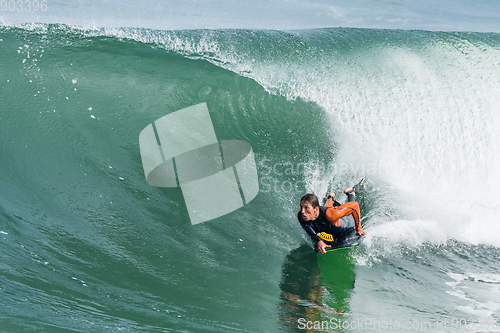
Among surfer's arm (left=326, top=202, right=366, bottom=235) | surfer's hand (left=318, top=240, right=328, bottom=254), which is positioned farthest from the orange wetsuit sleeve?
surfer's hand (left=318, top=240, right=328, bottom=254)

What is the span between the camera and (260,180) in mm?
5867

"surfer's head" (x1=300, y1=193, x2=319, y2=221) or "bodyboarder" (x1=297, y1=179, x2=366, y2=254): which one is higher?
"surfer's head" (x1=300, y1=193, x2=319, y2=221)

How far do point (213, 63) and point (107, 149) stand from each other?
8.61 ft

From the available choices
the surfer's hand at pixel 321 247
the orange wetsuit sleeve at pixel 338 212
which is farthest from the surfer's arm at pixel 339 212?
the surfer's hand at pixel 321 247

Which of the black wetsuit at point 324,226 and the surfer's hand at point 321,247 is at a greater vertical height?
the black wetsuit at point 324,226

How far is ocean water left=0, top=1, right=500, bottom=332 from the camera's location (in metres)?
3.40

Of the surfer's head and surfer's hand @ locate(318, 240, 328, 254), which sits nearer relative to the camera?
the surfer's head

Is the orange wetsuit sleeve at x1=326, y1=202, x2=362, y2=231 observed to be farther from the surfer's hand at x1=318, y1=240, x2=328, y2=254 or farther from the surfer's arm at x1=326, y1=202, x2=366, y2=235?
the surfer's hand at x1=318, y1=240, x2=328, y2=254

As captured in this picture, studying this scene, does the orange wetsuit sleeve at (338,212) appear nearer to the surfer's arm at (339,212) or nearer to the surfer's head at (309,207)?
the surfer's arm at (339,212)

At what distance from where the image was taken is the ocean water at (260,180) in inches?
134

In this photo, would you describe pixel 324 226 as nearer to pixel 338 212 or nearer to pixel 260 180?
pixel 338 212

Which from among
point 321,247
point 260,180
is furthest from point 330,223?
point 260,180

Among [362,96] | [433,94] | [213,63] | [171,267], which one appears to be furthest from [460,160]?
[171,267]

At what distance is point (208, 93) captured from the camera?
21.4ft
